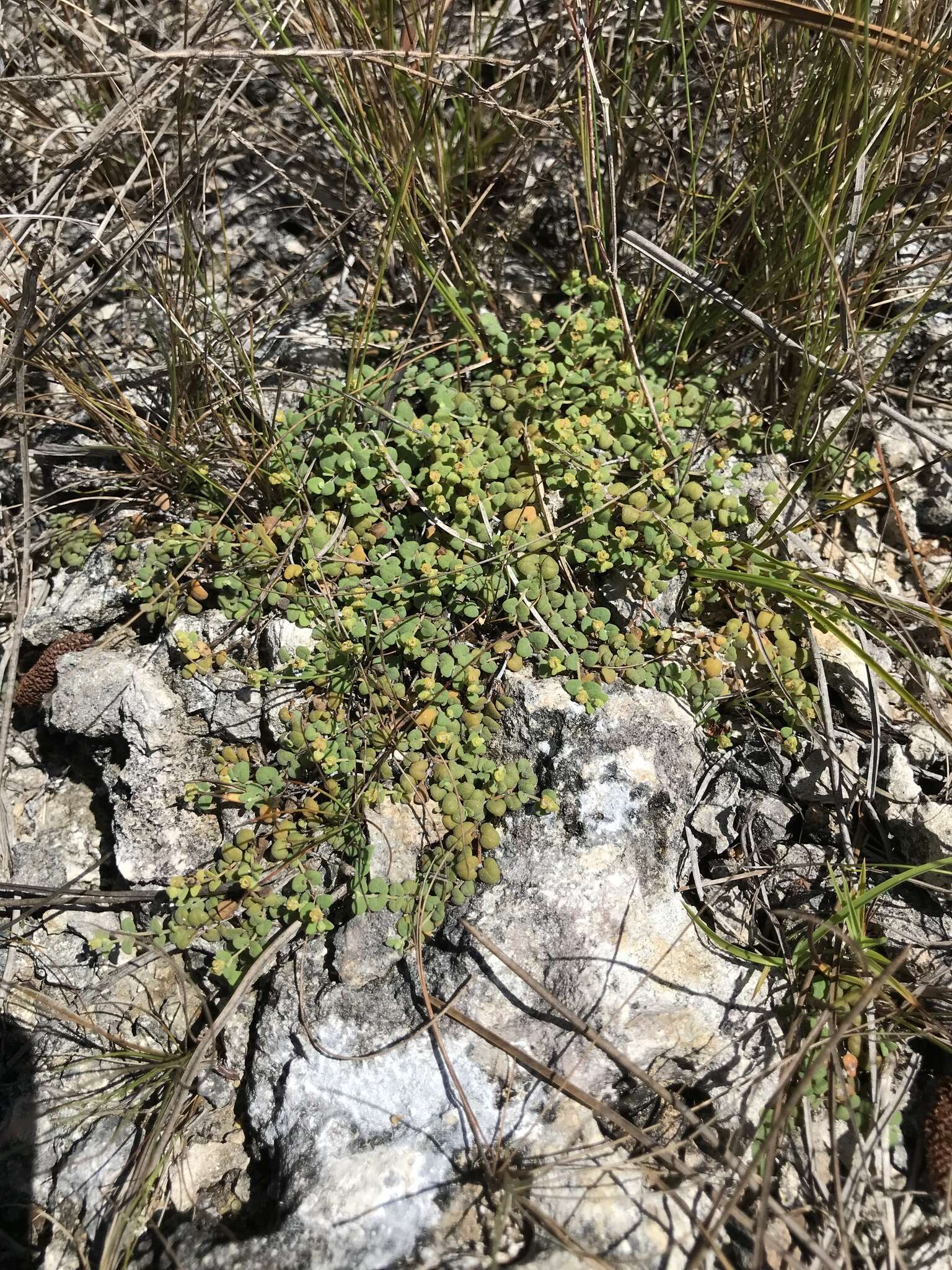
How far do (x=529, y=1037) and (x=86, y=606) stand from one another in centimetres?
193

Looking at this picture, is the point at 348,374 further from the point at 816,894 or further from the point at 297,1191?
the point at 297,1191

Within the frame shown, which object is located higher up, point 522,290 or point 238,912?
point 522,290

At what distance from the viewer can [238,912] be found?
2223 mm

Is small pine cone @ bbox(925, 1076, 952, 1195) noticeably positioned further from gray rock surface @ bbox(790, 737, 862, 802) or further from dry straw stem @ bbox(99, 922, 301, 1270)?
dry straw stem @ bbox(99, 922, 301, 1270)

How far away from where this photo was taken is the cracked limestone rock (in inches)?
91.6

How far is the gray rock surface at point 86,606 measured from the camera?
268 centimetres

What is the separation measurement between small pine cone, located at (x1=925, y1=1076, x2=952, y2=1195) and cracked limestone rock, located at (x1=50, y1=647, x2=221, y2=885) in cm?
201

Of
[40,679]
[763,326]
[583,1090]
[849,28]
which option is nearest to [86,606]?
[40,679]

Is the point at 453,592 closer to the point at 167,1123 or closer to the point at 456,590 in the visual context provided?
the point at 456,590

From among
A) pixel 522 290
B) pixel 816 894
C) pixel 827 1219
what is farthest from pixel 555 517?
pixel 827 1219

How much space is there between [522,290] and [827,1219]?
294 centimetres

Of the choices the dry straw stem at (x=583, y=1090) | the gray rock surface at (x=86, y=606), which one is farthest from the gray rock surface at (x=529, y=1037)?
the gray rock surface at (x=86, y=606)

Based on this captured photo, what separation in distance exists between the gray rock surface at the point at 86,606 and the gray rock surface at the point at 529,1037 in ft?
4.33

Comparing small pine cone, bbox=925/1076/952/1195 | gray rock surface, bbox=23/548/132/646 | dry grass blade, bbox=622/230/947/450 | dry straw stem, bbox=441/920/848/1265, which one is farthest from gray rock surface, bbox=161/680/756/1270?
gray rock surface, bbox=23/548/132/646
